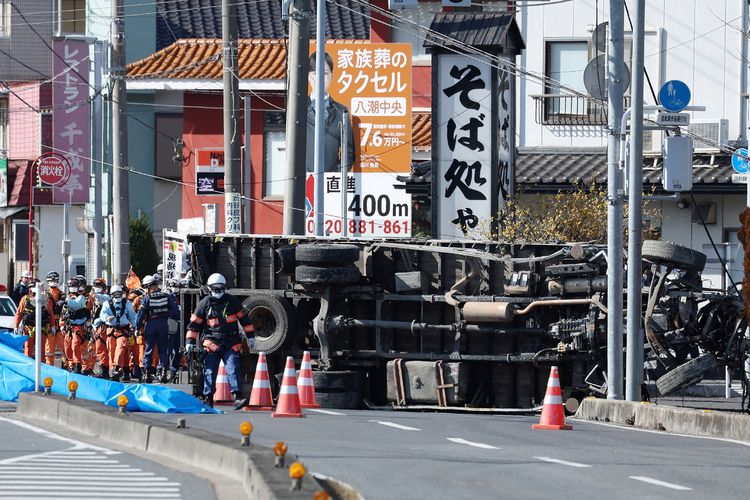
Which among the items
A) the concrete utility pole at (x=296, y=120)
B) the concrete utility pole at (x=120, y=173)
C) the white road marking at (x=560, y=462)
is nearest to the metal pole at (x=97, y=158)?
the concrete utility pole at (x=120, y=173)

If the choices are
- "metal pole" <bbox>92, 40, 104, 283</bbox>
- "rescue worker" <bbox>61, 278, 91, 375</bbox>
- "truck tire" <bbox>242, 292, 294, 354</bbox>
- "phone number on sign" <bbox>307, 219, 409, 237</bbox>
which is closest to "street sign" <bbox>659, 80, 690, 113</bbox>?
"truck tire" <bbox>242, 292, 294, 354</bbox>

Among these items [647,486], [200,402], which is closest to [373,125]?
[200,402]

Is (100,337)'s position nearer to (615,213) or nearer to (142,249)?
(615,213)

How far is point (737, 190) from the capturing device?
31.2 meters

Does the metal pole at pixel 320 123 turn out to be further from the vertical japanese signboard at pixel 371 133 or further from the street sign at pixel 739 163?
the street sign at pixel 739 163

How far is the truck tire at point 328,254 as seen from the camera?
2216cm

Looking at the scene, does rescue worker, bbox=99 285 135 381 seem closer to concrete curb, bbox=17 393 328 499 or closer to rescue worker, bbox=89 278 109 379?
rescue worker, bbox=89 278 109 379

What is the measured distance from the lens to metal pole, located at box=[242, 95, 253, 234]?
40656mm

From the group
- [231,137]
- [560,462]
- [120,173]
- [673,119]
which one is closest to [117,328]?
[231,137]

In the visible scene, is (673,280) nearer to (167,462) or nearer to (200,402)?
(200,402)

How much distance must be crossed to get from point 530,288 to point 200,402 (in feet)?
16.4

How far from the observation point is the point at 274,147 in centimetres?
4459

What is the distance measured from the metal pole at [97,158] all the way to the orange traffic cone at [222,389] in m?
14.4

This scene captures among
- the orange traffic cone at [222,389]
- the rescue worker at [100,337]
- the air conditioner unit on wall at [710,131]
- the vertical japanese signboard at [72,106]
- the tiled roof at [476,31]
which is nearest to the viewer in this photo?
the orange traffic cone at [222,389]
